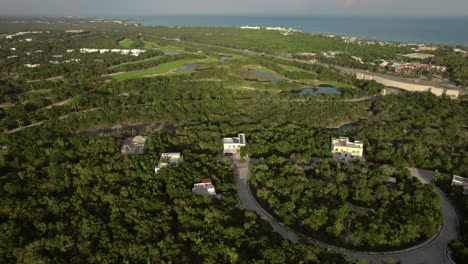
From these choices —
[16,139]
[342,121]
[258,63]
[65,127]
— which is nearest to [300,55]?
[258,63]

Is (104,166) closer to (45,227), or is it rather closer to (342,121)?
(45,227)

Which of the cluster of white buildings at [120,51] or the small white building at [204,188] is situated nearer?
the small white building at [204,188]

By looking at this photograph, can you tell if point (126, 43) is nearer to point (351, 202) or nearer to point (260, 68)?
point (260, 68)

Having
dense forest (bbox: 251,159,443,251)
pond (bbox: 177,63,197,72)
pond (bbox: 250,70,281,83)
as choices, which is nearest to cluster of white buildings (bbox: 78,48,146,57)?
pond (bbox: 177,63,197,72)

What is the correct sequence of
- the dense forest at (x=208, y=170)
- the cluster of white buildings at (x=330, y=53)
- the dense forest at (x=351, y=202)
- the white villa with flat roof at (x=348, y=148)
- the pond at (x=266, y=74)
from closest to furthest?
the dense forest at (x=208, y=170), the dense forest at (x=351, y=202), the white villa with flat roof at (x=348, y=148), the pond at (x=266, y=74), the cluster of white buildings at (x=330, y=53)

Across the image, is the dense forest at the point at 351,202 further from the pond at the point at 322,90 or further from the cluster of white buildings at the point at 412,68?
the cluster of white buildings at the point at 412,68

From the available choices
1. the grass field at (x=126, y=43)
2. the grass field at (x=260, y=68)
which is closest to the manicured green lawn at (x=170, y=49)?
the grass field at (x=126, y=43)

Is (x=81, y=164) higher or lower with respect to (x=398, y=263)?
higher
